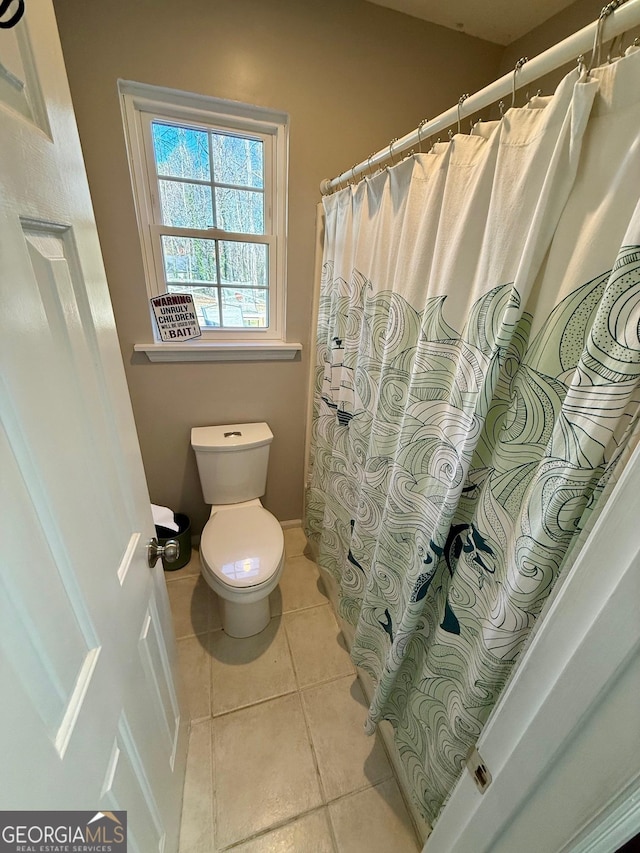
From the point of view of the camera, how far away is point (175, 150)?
1374mm

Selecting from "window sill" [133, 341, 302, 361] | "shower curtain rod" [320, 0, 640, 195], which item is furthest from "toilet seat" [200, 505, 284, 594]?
"shower curtain rod" [320, 0, 640, 195]

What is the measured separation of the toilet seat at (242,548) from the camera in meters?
1.30

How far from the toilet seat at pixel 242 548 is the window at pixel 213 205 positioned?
83 cm

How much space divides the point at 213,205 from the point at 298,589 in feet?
6.23

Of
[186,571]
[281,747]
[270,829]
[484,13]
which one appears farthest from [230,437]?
[484,13]

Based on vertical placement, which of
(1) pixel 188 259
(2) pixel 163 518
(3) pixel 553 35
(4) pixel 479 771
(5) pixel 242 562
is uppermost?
(3) pixel 553 35

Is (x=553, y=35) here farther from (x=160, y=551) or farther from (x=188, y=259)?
(x=160, y=551)

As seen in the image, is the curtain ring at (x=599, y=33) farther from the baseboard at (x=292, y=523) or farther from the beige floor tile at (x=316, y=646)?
the baseboard at (x=292, y=523)

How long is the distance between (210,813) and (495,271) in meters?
1.68

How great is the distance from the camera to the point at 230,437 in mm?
1667

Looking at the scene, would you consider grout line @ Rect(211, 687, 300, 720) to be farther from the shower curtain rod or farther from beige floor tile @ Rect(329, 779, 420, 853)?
the shower curtain rod

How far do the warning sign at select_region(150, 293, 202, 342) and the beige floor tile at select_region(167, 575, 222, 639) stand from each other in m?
1.25

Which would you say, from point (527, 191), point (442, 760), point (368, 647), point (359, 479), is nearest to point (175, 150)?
point (527, 191)

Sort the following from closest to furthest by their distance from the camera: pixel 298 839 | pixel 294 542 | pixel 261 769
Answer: pixel 298 839, pixel 261 769, pixel 294 542
